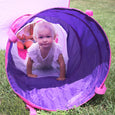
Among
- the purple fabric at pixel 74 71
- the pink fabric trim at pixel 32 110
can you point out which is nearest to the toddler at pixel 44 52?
the purple fabric at pixel 74 71

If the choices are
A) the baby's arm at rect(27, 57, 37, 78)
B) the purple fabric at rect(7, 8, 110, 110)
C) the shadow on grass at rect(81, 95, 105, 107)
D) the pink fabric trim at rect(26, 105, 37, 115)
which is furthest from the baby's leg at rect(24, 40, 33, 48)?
the shadow on grass at rect(81, 95, 105, 107)

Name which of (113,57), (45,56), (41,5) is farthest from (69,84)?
(41,5)

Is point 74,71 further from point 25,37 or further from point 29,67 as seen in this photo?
point 25,37

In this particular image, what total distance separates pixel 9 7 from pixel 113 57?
1986 mm

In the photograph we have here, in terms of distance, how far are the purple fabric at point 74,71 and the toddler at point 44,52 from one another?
0.19m

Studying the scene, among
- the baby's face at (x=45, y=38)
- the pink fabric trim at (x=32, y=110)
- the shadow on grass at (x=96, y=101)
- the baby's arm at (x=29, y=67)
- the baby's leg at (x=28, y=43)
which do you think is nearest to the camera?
the pink fabric trim at (x=32, y=110)

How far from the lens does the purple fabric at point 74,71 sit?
2.04 metres

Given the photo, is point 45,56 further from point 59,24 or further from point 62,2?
point 62,2

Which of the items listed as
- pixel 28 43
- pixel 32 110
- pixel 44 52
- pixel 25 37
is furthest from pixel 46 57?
pixel 32 110

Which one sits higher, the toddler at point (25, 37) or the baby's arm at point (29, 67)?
the toddler at point (25, 37)

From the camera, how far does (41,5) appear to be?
3273mm

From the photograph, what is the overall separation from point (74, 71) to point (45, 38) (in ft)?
2.23

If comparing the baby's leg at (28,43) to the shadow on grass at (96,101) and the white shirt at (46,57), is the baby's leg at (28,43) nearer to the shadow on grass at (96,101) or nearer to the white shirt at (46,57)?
the white shirt at (46,57)

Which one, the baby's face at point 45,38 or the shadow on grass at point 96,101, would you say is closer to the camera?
the shadow on grass at point 96,101
